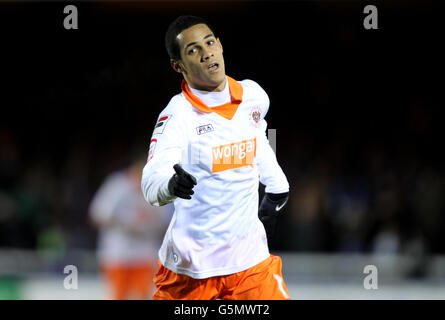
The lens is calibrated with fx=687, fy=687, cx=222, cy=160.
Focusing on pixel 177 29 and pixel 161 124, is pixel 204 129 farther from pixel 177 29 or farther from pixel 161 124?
pixel 177 29

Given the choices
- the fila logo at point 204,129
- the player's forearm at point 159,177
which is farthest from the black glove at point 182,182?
the fila logo at point 204,129

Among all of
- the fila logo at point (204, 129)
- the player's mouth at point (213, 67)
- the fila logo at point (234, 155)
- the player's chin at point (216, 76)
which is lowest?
the fila logo at point (234, 155)

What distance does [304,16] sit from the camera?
593 centimetres

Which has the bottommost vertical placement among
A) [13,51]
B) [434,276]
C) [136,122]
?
[434,276]

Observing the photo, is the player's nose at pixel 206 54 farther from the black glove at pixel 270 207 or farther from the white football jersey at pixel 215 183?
the black glove at pixel 270 207

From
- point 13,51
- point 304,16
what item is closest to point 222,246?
point 304,16

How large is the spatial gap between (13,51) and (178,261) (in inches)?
142

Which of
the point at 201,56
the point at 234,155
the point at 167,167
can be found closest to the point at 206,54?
the point at 201,56

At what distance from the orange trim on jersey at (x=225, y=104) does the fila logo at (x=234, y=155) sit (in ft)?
0.53

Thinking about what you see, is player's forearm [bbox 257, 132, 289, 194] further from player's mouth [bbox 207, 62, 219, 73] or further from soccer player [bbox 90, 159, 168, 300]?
soccer player [bbox 90, 159, 168, 300]

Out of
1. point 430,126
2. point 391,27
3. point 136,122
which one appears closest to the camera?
point 136,122

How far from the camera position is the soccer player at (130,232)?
250 inches

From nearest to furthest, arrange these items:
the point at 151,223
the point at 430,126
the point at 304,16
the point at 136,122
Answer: the point at 136,122
the point at 304,16
the point at 151,223
the point at 430,126

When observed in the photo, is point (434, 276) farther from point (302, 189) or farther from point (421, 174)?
point (302, 189)
